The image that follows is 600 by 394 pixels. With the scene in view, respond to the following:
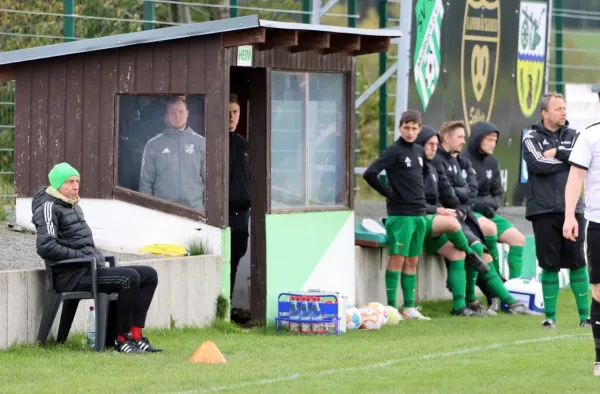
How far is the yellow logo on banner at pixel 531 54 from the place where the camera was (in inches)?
734

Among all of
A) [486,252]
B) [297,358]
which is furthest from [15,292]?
[486,252]

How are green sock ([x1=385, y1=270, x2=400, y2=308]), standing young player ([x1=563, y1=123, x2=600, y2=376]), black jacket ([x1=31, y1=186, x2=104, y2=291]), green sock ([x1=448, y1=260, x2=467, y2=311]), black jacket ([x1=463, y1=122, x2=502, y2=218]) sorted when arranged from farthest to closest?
black jacket ([x1=463, y1=122, x2=502, y2=218]), green sock ([x1=448, y1=260, x2=467, y2=311]), green sock ([x1=385, y1=270, x2=400, y2=308]), black jacket ([x1=31, y1=186, x2=104, y2=291]), standing young player ([x1=563, y1=123, x2=600, y2=376])

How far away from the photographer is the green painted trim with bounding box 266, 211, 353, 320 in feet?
43.7

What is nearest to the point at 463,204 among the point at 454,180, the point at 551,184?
the point at 454,180

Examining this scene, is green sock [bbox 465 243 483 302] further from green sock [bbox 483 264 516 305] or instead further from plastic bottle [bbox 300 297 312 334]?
plastic bottle [bbox 300 297 312 334]

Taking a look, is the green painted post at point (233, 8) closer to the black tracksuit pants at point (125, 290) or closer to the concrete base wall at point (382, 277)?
the concrete base wall at point (382, 277)

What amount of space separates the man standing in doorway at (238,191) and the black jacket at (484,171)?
10.8ft

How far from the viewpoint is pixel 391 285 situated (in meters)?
14.8

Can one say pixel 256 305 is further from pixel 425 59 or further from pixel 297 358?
pixel 425 59

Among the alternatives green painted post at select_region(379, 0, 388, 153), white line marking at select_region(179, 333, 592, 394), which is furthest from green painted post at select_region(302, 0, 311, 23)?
white line marking at select_region(179, 333, 592, 394)

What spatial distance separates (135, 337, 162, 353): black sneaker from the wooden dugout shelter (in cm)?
211

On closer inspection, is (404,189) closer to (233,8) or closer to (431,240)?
(431,240)

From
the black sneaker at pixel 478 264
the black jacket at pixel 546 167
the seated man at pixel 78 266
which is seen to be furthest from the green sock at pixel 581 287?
the seated man at pixel 78 266

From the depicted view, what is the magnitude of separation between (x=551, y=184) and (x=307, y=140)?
2310mm
